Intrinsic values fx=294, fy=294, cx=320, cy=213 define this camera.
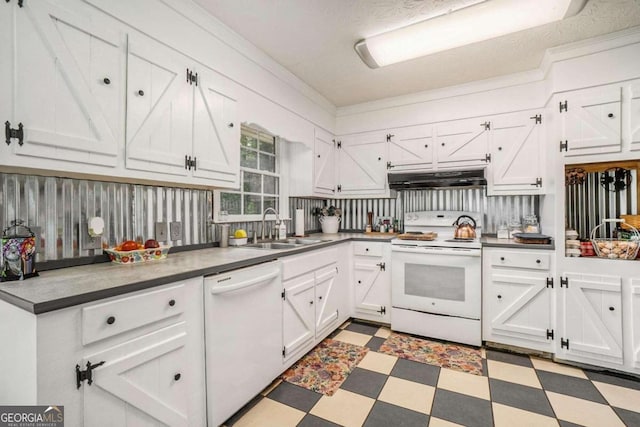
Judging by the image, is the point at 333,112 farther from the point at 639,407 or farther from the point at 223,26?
the point at 639,407

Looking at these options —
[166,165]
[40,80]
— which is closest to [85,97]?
[40,80]

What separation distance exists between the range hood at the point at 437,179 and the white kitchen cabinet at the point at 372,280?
0.77 metres

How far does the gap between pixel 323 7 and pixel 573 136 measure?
2.14 metres

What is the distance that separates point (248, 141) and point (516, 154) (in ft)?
8.52

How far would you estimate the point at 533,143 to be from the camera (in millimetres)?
2795

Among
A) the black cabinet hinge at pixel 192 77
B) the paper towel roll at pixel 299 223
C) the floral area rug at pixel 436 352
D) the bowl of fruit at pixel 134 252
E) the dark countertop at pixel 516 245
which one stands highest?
the black cabinet hinge at pixel 192 77

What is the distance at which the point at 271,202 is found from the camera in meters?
3.13

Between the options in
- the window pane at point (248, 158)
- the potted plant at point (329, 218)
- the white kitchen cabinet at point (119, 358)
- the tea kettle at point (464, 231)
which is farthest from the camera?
the potted plant at point (329, 218)

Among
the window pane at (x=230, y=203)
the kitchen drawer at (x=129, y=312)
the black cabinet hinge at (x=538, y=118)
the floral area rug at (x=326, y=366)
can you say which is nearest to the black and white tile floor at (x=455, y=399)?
the floral area rug at (x=326, y=366)

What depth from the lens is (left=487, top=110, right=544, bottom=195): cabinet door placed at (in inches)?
110

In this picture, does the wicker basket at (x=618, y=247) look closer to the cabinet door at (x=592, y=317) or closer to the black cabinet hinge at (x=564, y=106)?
the cabinet door at (x=592, y=317)

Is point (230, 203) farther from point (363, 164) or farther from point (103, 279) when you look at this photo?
point (363, 164)

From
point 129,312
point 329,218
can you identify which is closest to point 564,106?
point 329,218

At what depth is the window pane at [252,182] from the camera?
9.14ft
